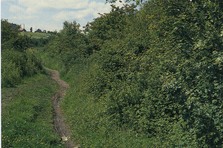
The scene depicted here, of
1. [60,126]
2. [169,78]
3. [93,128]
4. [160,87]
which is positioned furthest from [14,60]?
[169,78]

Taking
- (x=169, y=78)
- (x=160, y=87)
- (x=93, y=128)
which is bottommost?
(x=93, y=128)

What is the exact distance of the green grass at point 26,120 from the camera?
10742 millimetres

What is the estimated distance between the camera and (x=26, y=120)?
13.0 m

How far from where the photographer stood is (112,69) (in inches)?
669

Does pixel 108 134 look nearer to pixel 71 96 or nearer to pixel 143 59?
pixel 143 59

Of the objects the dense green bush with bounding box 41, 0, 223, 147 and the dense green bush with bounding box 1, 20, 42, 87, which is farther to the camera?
the dense green bush with bounding box 1, 20, 42, 87

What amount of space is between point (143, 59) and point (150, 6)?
12.6ft

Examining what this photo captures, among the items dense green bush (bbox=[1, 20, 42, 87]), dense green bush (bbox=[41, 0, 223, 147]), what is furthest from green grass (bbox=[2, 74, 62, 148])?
dense green bush (bbox=[1, 20, 42, 87])

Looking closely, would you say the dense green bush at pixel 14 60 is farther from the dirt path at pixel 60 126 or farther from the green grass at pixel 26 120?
the dirt path at pixel 60 126

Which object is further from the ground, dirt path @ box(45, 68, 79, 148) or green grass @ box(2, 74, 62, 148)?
green grass @ box(2, 74, 62, 148)

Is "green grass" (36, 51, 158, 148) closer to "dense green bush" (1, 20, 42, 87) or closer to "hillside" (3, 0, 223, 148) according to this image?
"hillside" (3, 0, 223, 148)

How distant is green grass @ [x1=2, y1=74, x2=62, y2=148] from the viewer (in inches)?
423

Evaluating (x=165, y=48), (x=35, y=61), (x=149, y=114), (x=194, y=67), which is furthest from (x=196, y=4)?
(x=35, y=61)

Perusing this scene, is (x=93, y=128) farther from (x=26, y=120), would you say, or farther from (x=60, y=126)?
(x=26, y=120)
